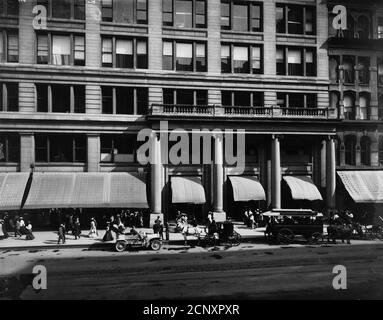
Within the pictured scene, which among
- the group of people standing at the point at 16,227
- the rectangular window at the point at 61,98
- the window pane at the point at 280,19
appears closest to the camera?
the group of people standing at the point at 16,227

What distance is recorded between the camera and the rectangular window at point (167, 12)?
94.8 feet

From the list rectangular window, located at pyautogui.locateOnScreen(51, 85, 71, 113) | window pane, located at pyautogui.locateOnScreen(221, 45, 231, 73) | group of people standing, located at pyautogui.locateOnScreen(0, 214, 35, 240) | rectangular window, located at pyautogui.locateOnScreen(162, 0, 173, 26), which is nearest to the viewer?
group of people standing, located at pyautogui.locateOnScreen(0, 214, 35, 240)

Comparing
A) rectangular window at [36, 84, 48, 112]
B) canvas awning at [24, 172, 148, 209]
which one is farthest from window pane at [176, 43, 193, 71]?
rectangular window at [36, 84, 48, 112]

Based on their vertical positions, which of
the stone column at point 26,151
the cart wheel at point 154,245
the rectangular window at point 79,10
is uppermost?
the rectangular window at point 79,10

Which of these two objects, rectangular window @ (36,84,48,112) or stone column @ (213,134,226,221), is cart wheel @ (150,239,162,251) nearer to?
stone column @ (213,134,226,221)

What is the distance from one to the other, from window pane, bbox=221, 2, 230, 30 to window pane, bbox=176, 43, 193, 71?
3646 mm

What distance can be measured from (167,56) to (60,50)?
352 inches

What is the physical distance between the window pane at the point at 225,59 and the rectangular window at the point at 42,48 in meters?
15.0

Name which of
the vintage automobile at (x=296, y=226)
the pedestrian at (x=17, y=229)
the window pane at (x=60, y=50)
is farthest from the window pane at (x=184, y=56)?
the pedestrian at (x=17, y=229)

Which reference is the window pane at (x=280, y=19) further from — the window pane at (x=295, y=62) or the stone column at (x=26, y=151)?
the stone column at (x=26, y=151)

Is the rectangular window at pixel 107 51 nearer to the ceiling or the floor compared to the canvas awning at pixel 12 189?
nearer to the ceiling

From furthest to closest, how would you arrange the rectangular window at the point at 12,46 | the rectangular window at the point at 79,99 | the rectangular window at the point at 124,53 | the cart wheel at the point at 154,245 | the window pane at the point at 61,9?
the rectangular window at the point at 124,53 < the rectangular window at the point at 79,99 < the window pane at the point at 61,9 < the rectangular window at the point at 12,46 < the cart wheel at the point at 154,245

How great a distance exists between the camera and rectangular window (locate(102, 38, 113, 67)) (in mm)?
28438

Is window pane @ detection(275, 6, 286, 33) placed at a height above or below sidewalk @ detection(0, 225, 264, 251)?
above
